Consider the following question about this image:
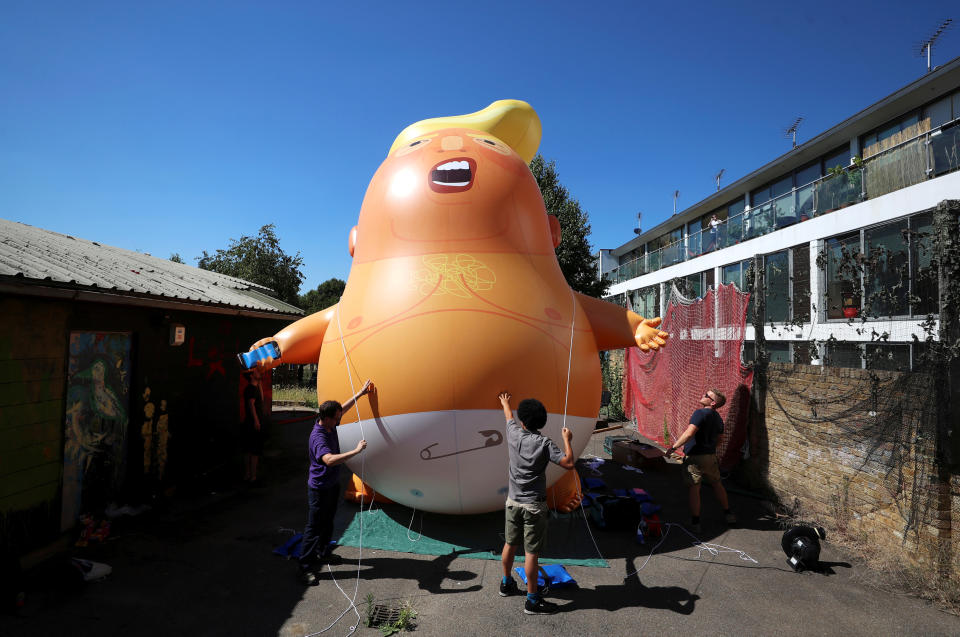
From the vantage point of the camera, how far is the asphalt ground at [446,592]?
→ 3604 mm

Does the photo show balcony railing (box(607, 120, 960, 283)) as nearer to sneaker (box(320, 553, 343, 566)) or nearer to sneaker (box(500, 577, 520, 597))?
sneaker (box(500, 577, 520, 597))

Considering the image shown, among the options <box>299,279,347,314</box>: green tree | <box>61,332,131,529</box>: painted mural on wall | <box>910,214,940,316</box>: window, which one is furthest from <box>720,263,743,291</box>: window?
<box>299,279,347,314</box>: green tree

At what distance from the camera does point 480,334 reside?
459 cm

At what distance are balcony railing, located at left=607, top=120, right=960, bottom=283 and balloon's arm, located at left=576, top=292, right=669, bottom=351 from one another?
9.83 metres

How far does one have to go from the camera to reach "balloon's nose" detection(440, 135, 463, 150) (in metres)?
5.55

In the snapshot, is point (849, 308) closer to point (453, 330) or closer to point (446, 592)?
point (453, 330)

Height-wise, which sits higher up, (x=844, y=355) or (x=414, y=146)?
(x=414, y=146)

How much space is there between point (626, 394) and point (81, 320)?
12028 mm

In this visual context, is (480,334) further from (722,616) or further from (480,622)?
(722,616)

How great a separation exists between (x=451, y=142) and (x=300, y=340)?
118 inches

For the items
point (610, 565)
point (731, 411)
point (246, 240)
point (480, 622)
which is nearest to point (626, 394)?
point (731, 411)

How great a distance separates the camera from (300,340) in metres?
5.71

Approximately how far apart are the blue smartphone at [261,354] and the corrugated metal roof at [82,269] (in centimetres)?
157

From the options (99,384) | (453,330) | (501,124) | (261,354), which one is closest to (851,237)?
(501,124)
